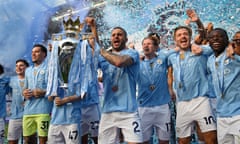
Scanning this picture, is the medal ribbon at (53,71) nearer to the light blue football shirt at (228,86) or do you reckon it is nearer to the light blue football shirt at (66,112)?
the light blue football shirt at (66,112)

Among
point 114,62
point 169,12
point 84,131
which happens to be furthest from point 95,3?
point 114,62

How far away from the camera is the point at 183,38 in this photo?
3.88 meters

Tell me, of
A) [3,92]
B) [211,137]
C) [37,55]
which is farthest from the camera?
[3,92]

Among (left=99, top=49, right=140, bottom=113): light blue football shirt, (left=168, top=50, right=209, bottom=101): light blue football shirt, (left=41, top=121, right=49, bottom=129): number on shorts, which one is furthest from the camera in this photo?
(left=41, top=121, right=49, bottom=129): number on shorts

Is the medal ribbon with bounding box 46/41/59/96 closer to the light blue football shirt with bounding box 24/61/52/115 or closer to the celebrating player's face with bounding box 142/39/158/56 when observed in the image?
the light blue football shirt with bounding box 24/61/52/115

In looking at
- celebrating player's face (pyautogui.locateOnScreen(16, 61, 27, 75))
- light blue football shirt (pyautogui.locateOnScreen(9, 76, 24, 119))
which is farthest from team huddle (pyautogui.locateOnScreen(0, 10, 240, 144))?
celebrating player's face (pyautogui.locateOnScreen(16, 61, 27, 75))

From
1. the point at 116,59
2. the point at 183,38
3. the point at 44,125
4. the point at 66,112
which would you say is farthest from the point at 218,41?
the point at 44,125

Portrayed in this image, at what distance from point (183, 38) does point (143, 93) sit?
83 centimetres

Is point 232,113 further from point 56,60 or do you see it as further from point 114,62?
point 56,60

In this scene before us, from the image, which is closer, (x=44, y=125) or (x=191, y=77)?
(x=191, y=77)

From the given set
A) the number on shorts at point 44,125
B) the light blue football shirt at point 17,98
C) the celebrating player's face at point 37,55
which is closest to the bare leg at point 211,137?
the number on shorts at point 44,125

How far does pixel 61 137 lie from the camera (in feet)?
11.3

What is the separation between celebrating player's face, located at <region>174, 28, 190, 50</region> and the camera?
3879mm

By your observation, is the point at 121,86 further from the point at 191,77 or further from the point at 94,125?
the point at 94,125
